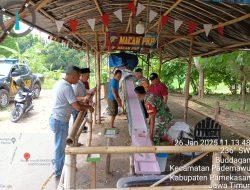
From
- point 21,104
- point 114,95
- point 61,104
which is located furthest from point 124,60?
point 61,104

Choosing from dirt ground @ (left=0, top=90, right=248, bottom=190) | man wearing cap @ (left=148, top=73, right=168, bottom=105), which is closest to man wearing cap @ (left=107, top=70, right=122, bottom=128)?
dirt ground @ (left=0, top=90, right=248, bottom=190)

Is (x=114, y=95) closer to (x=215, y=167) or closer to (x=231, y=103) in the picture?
(x=215, y=167)

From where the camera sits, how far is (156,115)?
21.9ft

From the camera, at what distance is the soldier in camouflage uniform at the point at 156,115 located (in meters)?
6.57

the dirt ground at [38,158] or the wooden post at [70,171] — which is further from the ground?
the wooden post at [70,171]

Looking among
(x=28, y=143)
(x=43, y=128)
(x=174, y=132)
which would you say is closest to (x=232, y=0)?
(x=174, y=132)

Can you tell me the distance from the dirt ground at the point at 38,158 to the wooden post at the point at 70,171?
7.33 feet

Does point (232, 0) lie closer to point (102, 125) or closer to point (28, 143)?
point (28, 143)

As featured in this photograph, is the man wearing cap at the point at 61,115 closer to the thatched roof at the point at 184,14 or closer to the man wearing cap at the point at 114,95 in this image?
the thatched roof at the point at 184,14

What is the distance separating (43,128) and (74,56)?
23697mm

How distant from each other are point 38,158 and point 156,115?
8.70 ft

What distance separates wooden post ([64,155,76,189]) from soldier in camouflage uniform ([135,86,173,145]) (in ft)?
12.2

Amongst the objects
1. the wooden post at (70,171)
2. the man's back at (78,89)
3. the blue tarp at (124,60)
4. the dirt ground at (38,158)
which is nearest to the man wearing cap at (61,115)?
the dirt ground at (38,158)

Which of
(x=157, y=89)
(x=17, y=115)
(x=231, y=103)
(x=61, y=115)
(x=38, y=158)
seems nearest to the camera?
(x=61, y=115)
